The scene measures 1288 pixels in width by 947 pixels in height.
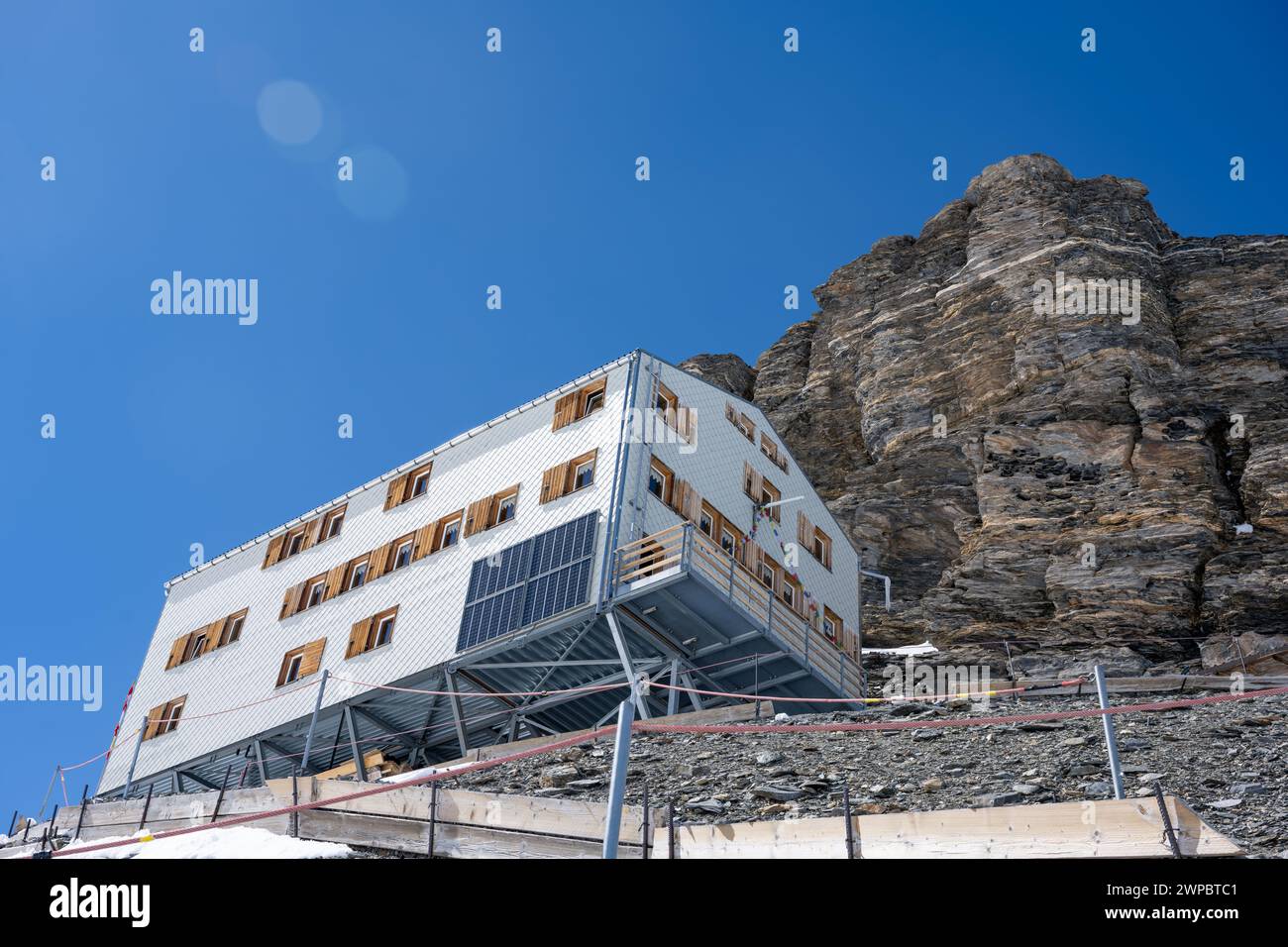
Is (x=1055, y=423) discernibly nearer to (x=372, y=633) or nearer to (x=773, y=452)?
(x=773, y=452)

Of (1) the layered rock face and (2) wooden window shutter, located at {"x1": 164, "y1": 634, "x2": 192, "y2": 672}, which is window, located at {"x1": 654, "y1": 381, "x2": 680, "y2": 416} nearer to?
(1) the layered rock face

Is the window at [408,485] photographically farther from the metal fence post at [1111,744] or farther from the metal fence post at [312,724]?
the metal fence post at [1111,744]

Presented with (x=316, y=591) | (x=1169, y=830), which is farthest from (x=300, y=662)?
(x=1169, y=830)

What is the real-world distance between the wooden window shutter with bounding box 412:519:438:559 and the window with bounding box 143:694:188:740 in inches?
422

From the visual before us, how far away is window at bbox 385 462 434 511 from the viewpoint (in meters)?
39.1

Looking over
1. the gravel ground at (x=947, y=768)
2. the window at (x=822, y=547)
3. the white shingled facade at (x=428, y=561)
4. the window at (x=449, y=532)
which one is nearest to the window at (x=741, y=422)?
the white shingled facade at (x=428, y=561)

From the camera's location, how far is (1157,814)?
14.3 metres

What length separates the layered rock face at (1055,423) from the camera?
48.9 metres

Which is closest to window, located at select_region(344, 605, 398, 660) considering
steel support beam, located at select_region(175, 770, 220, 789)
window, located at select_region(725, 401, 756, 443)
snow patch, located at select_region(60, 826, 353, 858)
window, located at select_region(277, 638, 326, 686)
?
window, located at select_region(277, 638, 326, 686)

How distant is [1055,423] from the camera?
6106 centimetres

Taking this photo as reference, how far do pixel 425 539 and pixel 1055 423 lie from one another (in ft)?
121

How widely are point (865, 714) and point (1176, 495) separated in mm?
30915
